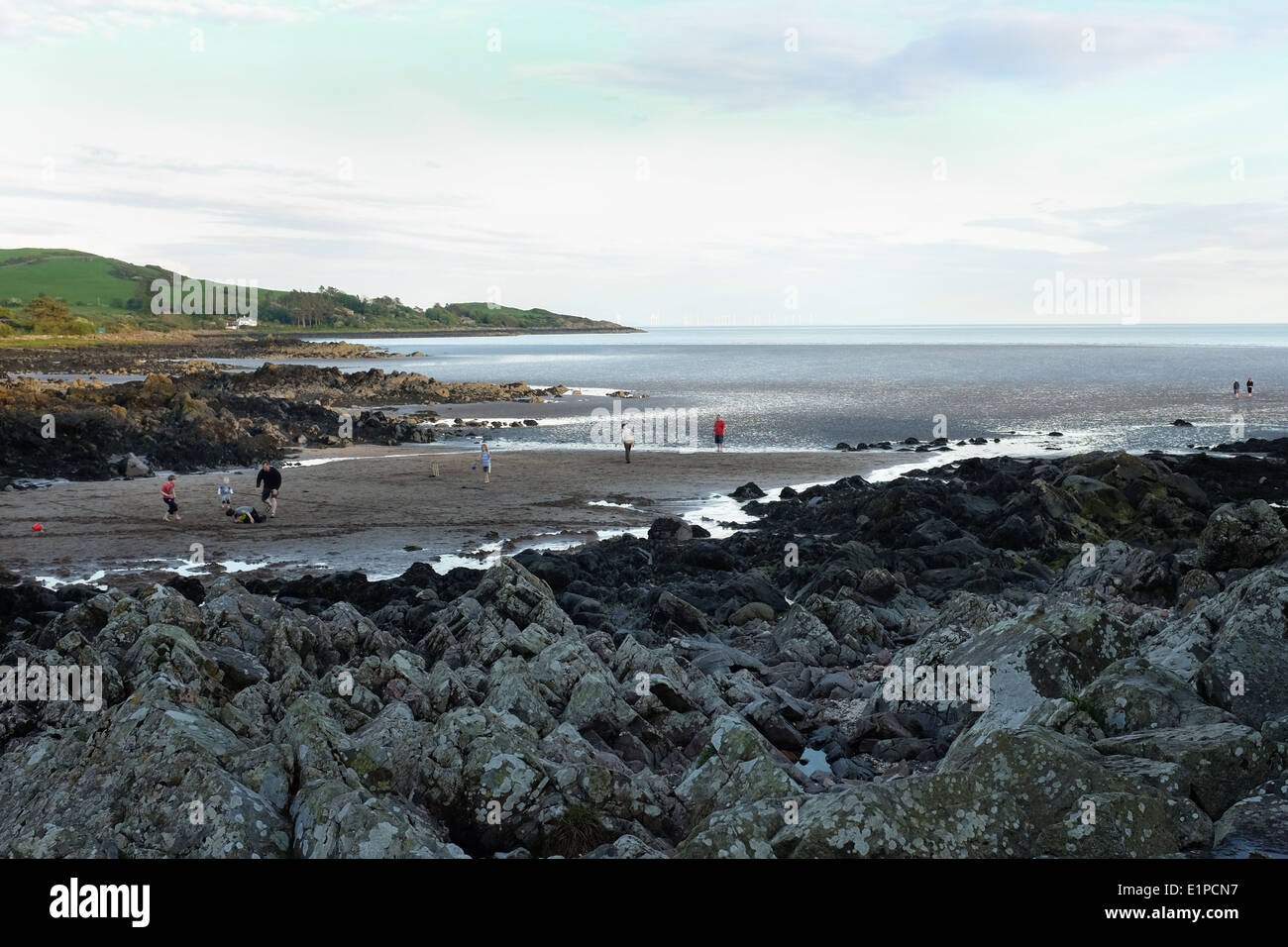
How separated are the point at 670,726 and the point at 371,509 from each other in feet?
76.0

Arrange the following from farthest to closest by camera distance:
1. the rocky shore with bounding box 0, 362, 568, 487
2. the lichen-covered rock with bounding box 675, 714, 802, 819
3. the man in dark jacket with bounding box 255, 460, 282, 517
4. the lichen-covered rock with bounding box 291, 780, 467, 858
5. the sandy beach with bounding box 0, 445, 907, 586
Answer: the rocky shore with bounding box 0, 362, 568, 487
the man in dark jacket with bounding box 255, 460, 282, 517
the sandy beach with bounding box 0, 445, 907, 586
the lichen-covered rock with bounding box 675, 714, 802, 819
the lichen-covered rock with bounding box 291, 780, 467, 858

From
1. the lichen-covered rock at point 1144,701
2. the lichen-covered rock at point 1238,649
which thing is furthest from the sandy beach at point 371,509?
the lichen-covered rock at point 1144,701

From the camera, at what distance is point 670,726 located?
32.6 ft

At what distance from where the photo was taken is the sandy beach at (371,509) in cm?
2448

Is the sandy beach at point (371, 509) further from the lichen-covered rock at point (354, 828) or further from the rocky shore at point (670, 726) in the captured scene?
the lichen-covered rock at point (354, 828)

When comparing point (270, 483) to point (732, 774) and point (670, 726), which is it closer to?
point (670, 726)

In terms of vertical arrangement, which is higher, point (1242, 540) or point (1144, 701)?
point (1242, 540)

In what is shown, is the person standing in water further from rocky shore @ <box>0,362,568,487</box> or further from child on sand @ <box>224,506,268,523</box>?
rocky shore @ <box>0,362,568,487</box>

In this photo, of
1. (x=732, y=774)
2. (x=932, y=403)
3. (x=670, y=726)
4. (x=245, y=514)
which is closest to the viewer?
(x=732, y=774)

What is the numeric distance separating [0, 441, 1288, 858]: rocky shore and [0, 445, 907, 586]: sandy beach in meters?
6.83

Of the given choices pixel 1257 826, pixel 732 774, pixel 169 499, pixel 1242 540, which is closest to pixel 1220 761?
pixel 1257 826

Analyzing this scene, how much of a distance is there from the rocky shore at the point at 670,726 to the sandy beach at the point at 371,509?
683 cm

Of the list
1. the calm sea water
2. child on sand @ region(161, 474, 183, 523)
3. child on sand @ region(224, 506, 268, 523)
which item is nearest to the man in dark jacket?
child on sand @ region(224, 506, 268, 523)

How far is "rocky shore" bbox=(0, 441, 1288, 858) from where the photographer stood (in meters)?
6.37
